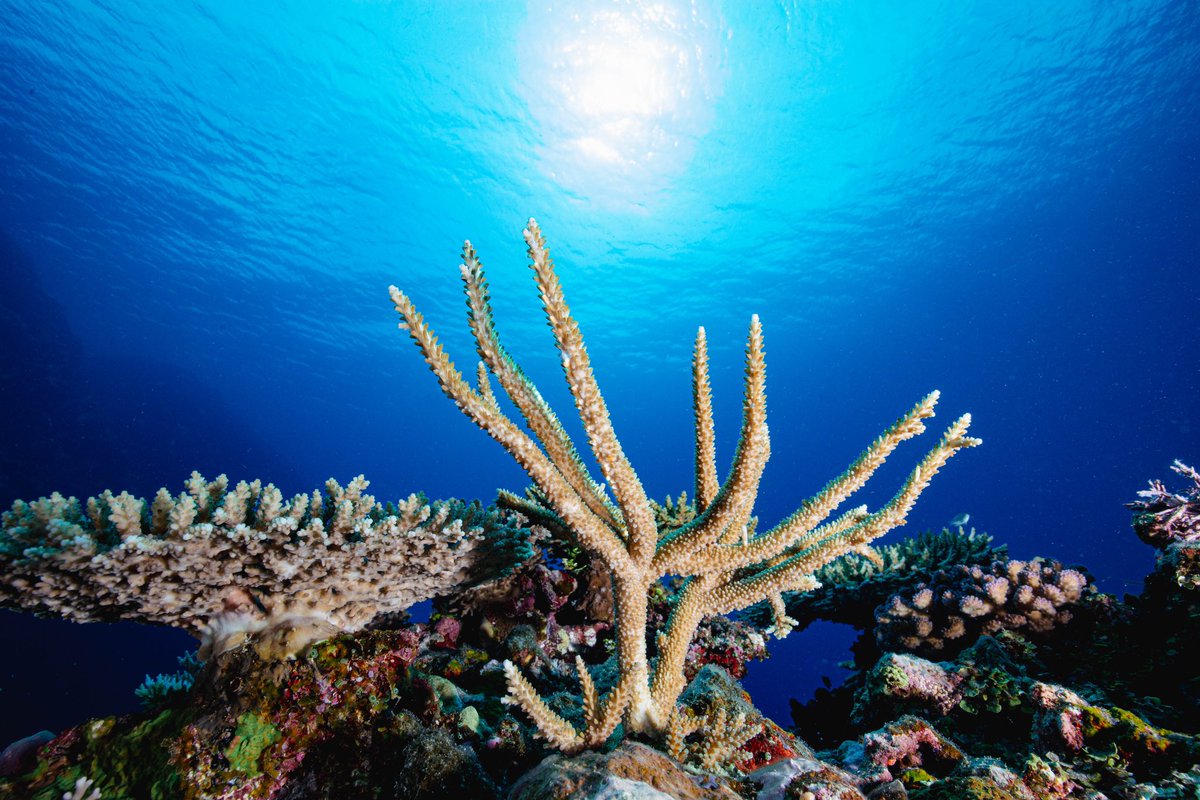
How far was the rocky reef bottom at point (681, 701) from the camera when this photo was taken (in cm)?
239

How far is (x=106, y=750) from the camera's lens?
2723mm

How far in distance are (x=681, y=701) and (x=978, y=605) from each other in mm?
3576

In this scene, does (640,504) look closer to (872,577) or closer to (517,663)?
(517,663)

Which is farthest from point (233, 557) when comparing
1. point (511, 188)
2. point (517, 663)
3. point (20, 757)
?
point (511, 188)

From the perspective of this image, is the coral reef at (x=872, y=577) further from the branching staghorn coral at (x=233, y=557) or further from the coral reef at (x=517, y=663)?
the branching staghorn coral at (x=233, y=557)

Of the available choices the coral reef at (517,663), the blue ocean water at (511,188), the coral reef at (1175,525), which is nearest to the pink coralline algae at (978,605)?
the coral reef at (517,663)

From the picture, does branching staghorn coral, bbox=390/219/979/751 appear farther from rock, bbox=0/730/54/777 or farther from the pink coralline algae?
the pink coralline algae

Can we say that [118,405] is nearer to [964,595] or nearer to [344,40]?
[344,40]

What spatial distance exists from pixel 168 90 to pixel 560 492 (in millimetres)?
36352

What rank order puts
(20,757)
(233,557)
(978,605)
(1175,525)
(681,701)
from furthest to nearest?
1. (978,605)
2. (1175,525)
3. (681,701)
4. (20,757)
5. (233,557)

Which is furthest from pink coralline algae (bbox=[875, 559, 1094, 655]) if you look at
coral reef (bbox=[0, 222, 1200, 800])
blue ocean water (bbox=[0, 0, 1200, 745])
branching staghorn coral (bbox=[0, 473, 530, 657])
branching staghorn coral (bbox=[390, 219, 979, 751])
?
blue ocean water (bbox=[0, 0, 1200, 745])

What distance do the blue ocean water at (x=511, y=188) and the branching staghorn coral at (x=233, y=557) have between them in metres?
18.0

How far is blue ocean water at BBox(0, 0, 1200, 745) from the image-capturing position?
23094mm

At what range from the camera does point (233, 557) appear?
2.74 meters
